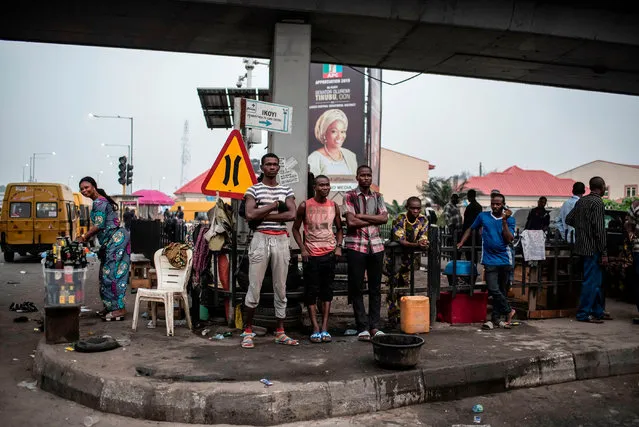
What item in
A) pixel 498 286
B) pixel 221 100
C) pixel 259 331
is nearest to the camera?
pixel 259 331

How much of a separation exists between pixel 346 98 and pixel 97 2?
24.4 m

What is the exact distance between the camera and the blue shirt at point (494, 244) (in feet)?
24.7

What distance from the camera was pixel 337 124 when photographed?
106ft

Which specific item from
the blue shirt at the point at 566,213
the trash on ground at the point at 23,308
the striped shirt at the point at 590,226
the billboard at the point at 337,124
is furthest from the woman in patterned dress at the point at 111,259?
the billboard at the point at 337,124

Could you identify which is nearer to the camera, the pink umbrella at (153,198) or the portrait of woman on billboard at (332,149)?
the portrait of woman on billboard at (332,149)

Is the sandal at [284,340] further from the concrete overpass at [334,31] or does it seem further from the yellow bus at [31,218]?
the yellow bus at [31,218]

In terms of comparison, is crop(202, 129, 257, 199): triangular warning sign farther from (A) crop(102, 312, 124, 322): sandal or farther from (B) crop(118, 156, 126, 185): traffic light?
(B) crop(118, 156, 126, 185): traffic light

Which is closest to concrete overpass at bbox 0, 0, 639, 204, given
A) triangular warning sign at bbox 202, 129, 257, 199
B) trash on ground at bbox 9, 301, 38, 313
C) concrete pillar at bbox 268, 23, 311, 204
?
concrete pillar at bbox 268, 23, 311, 204

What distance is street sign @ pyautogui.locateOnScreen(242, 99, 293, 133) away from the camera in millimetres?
6867

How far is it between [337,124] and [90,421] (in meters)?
28.6

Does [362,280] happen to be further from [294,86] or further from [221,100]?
[221,100]

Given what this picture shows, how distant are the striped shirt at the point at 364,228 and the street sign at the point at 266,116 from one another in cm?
130

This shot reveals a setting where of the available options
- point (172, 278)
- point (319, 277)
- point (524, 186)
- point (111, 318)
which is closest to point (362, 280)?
point (319, 277)

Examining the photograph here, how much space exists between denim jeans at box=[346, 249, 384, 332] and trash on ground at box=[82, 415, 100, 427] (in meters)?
3.29
